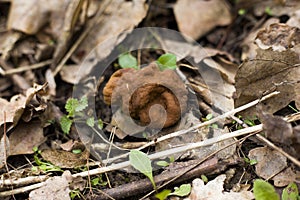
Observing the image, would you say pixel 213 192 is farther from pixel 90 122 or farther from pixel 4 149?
pixel 4 149

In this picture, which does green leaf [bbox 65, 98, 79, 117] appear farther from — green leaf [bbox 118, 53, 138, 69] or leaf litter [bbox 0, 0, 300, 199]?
green leaf [bbox 118, 53, 138, 69]

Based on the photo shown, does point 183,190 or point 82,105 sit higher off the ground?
point 82,105

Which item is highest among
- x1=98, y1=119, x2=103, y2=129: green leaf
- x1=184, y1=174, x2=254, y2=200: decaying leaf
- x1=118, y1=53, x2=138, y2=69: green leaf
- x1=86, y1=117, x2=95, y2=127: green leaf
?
x1=118, y1=53, x2=138, y2=69: green leaf

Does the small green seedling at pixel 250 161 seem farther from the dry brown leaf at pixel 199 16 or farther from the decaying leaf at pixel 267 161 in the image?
the dry brown leaf at pixel 199 16

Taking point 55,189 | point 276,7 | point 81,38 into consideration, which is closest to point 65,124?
point 55,189

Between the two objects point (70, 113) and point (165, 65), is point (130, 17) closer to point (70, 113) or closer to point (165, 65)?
point (165, 65)

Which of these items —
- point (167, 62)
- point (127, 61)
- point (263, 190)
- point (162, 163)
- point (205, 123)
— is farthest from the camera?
point (127, 61)

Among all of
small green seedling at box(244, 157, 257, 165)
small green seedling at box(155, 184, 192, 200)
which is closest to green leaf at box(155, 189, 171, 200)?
small green seedling at box(155, 184, 192, 200)
